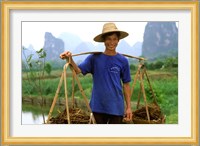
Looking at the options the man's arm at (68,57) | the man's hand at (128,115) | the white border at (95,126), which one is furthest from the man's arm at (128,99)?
the man's arm at (68,57)

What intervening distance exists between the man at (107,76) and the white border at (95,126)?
8 cm

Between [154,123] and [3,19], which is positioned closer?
[3,19]

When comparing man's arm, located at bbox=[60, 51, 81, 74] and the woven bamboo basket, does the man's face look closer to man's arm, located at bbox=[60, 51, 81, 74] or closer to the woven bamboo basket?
man's arm, located at bbox=[60, 51, 81, 74]

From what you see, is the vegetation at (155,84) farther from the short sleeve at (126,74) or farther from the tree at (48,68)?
the short sleeve at (126,74)

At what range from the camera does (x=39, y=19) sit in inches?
114

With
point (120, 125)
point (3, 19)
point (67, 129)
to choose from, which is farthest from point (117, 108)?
point (3, 19)

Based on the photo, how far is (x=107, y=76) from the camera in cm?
293

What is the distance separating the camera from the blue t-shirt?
293 centimetres

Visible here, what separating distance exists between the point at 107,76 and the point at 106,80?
3 cm

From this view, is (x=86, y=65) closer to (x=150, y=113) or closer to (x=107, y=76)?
(x=107, y=76)

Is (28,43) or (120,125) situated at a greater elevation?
(28,43)

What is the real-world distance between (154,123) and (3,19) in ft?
3.84

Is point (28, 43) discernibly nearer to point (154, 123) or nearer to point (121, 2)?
point (121, 2)

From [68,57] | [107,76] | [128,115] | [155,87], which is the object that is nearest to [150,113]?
[155,87]
